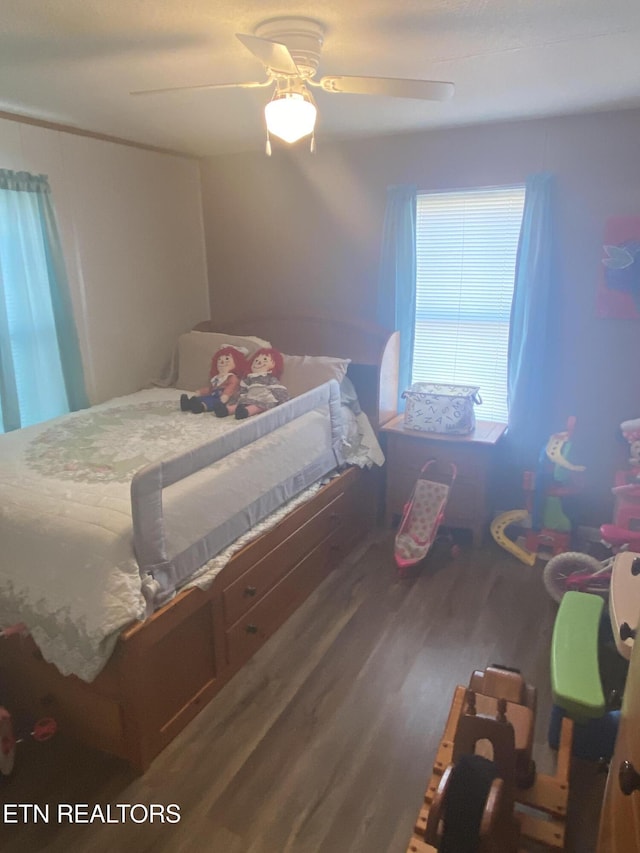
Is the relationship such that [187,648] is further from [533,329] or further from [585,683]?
[533,329]

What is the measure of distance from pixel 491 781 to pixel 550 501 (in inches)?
81.5

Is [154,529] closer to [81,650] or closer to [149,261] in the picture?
[81,650]

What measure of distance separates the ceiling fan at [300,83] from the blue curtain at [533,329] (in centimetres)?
130

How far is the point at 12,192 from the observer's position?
9.08 feet

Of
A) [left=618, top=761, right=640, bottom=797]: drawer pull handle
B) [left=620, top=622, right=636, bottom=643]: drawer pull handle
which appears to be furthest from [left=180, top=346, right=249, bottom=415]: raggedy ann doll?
[left=618, top=761, right=640, bottom=797]: drawer pull handle

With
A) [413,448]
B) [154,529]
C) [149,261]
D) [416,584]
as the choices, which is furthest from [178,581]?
[149,261]

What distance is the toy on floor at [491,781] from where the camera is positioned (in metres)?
1.11

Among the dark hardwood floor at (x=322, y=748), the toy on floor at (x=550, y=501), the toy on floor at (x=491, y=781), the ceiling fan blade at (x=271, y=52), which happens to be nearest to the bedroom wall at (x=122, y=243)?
the ceiling fan blade at (x=271, y=52)

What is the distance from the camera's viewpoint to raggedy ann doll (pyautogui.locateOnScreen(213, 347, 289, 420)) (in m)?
2.92

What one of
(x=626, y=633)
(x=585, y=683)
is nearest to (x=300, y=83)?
(x=626, y=633)

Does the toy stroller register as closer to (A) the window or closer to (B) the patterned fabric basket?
(B) the patterned fabric basket

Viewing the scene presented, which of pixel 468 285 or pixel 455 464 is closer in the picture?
pixel 455 464

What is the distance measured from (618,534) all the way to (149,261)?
9.65 feet

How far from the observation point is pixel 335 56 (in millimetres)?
1913
